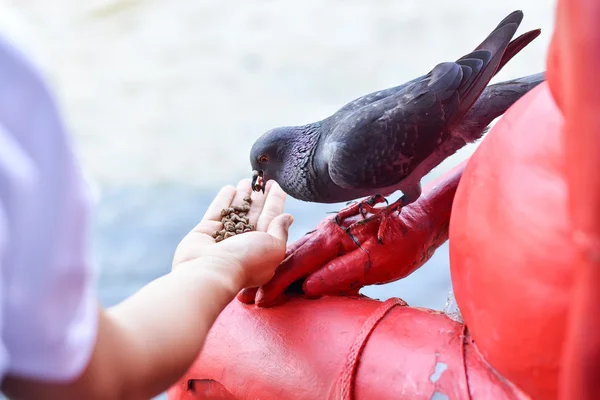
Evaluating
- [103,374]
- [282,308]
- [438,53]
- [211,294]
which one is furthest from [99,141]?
[103,374]

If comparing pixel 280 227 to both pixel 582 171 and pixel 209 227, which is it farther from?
pixel 582 171

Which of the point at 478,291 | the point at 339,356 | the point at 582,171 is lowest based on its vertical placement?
the point at 339,356

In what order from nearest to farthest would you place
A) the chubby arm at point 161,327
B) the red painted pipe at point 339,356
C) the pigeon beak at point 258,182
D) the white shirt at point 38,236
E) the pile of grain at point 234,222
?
the white shirt at point 38,236
the chubby arm at point 161,327
the red painted pipe at point 339,356
the pile of grain at point 234,222
the pigeon beak at point 258,182

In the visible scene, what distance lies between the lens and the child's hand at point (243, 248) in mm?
797

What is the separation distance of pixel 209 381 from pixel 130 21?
2175 millimetres

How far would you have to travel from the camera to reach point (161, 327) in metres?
0.58

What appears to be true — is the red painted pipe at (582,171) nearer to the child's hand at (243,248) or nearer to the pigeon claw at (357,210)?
the child's hand at (243,248)

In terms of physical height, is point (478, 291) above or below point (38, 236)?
below

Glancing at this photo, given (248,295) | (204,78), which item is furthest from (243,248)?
(204,78)

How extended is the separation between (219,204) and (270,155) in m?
0.19

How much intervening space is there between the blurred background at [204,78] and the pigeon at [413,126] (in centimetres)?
58

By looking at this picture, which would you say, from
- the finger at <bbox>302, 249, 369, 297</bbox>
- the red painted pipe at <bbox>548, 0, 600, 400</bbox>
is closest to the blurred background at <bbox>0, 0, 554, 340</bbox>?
the finger at <bbox>302, 249, 369, 297</bbox>

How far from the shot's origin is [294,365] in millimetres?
815

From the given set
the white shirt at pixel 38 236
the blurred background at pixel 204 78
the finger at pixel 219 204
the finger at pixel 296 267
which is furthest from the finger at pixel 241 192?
the white shirt at pixel 38 236
